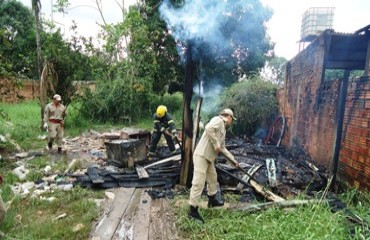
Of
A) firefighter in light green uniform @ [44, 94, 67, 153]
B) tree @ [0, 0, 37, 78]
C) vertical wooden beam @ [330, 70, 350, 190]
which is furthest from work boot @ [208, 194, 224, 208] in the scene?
tree @ [0, 0, 37, 78]

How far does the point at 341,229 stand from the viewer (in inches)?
131

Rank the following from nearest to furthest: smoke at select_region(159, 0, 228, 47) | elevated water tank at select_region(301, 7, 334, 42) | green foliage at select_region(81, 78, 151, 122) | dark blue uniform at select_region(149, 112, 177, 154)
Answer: smoke at select_region(159, 0, 228, 47) → dark blue uniform at select_region(149, 112, 177, 154) → green foliage at select_region(81, 78, 151, 122) → elevated water tank at select_region(301, 7, 334, 42)

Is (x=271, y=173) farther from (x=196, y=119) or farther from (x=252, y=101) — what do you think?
(x=252, y=101)

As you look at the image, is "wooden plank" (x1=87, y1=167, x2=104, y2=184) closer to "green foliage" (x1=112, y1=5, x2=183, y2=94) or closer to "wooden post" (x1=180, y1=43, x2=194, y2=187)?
"wooden post" (x1=180, y1=43, x2=194, y2=187)

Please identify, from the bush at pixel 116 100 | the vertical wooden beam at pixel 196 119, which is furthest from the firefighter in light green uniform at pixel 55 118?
the bush at pixel 116 100

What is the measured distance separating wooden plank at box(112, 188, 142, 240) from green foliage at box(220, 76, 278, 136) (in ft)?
23.5

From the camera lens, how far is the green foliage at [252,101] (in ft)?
36.8

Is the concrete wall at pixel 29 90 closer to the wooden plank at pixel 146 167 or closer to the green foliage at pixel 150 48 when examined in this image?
the green foliage at pixel 150 48

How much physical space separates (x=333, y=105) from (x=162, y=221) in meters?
5.27

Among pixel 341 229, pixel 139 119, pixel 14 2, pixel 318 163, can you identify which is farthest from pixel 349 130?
pixel 14 2

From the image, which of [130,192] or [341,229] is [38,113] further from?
[341,229]

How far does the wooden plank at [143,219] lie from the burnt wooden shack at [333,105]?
13.2 feet

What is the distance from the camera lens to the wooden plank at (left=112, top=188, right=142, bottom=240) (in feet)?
12.4

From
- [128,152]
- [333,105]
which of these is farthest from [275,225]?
[333,105]
